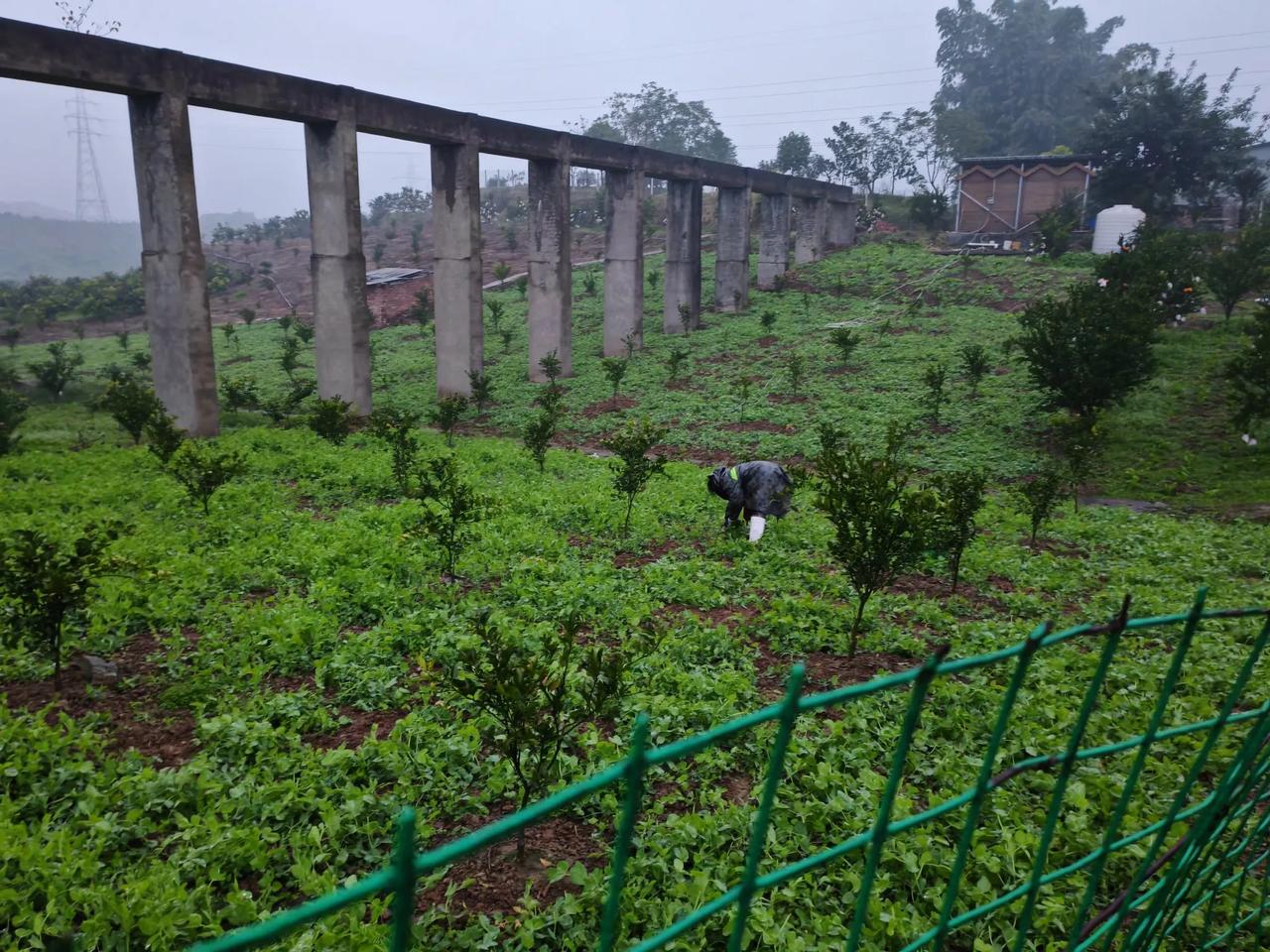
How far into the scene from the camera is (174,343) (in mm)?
14289

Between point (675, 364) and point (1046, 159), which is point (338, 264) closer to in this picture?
point (675, 364)

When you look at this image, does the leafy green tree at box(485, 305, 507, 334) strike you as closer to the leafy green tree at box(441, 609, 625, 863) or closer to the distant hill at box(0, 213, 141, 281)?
the leafy green tree at box(441, 609, 625, 863)

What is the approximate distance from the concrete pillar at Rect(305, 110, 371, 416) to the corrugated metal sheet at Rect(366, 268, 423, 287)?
2098 cm

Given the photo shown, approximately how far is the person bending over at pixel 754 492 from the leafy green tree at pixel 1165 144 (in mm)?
36218

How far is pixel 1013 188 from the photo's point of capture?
38.8m

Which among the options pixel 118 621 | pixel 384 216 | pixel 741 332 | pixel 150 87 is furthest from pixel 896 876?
pixel 384 216

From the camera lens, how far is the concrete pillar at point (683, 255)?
2691 centimetres

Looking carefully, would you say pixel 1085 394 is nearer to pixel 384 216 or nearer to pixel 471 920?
pixel 471 920

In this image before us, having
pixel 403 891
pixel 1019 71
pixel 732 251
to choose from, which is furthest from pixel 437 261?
pixel 1019 71

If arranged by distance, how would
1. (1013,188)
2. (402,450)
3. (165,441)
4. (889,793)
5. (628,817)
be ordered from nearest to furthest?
(628,817), (889,793), (165,441), (402,450), (1013,188)

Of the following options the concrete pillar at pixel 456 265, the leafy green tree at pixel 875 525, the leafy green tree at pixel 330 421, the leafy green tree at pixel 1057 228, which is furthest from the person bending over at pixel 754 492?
the leafy green tree at pixel 1057 228

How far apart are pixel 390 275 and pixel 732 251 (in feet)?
57.2

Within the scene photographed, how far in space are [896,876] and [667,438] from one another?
1377 centimetres

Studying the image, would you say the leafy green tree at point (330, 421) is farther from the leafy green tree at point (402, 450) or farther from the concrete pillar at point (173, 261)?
the leafy green tree at point (402, 450)
